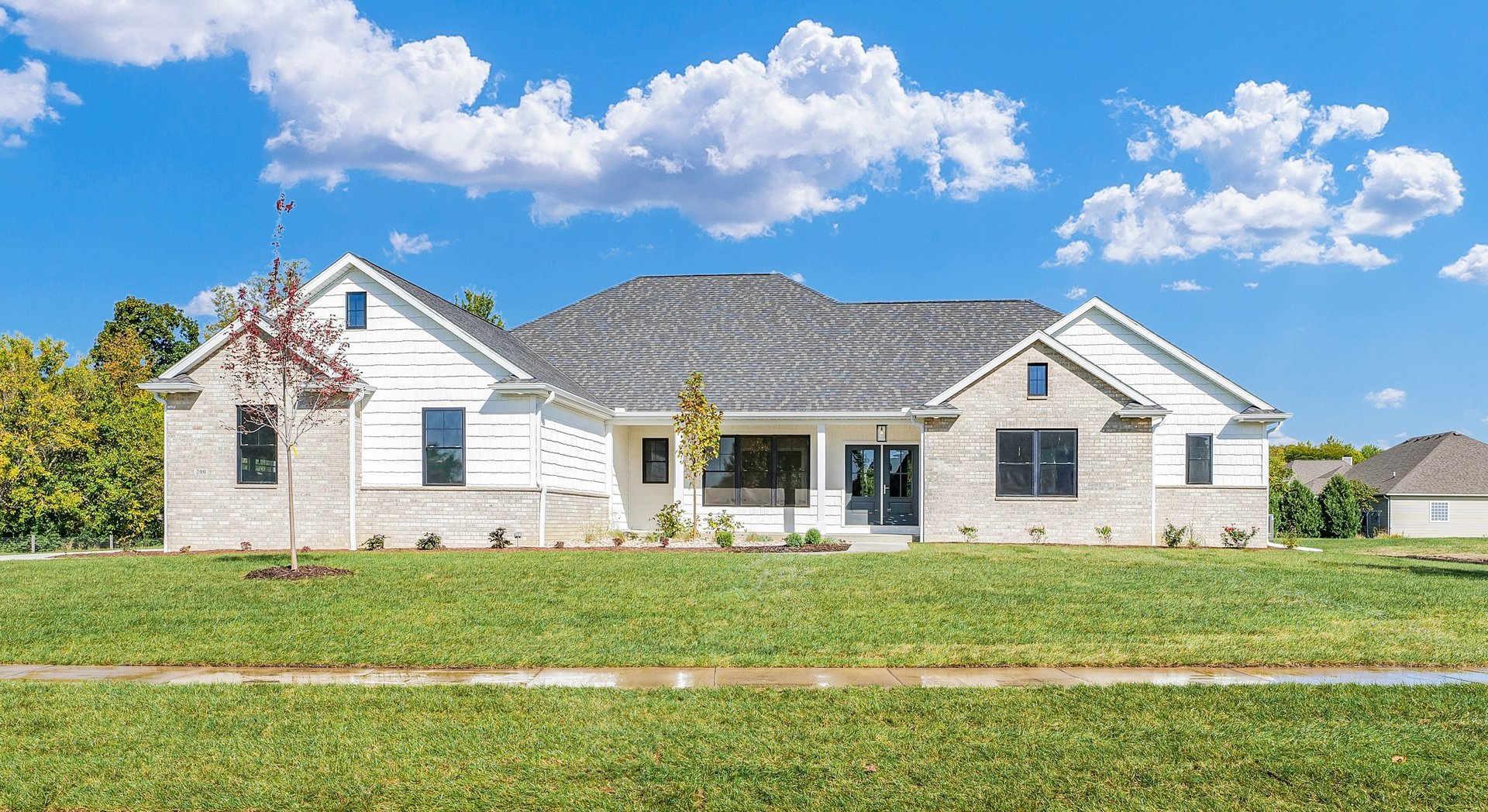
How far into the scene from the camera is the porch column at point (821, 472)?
79.2ft

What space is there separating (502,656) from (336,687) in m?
1.50

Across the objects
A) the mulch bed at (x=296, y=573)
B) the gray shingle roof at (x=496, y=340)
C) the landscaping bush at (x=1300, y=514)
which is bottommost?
the landscaping bush at (x=1300, y=514)

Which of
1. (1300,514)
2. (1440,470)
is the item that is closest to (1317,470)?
(1440,470)

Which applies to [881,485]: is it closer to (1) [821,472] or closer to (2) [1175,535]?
(1) [821,472]

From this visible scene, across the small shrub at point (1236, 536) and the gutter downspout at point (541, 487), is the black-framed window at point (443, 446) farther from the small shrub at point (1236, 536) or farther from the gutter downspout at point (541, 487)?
the small shrub at point (1236, 536)

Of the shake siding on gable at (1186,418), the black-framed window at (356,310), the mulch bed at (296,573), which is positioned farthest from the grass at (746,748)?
the shake siding on gable at (1186,418)

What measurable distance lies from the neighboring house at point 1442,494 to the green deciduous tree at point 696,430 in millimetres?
37020

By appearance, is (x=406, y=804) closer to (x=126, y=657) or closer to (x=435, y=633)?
(x=435, y=633)

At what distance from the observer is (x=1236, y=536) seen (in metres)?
23.7

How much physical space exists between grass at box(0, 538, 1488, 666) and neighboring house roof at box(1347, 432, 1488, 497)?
34.3 meters

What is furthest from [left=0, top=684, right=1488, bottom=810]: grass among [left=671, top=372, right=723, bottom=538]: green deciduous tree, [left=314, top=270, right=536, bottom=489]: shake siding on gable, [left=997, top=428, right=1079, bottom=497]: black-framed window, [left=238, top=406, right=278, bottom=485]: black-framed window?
[left=997, top=428, right=1079, bottom=497]: black-framed window

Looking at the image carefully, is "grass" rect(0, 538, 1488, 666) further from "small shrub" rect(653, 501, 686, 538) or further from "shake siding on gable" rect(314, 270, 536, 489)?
"small shrub" rect(653, 501, 686, 538)

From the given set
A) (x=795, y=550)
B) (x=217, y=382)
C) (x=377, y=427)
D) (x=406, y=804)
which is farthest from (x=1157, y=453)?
(x=406, y=804)

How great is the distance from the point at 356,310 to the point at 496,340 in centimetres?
313
